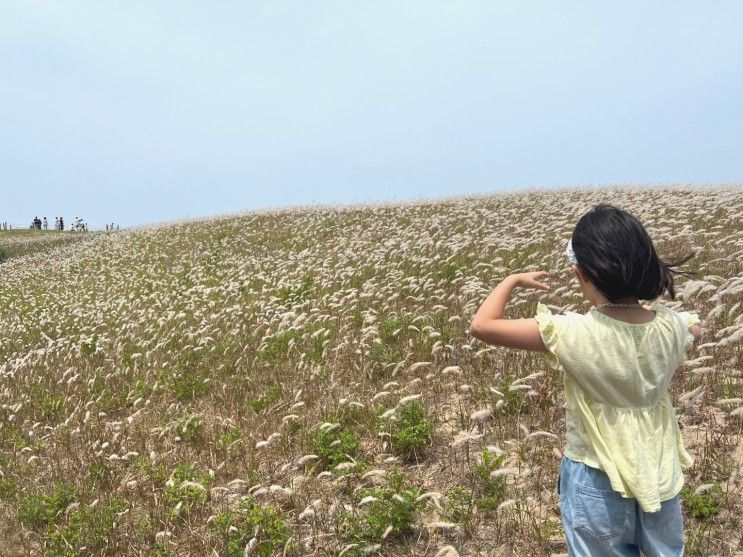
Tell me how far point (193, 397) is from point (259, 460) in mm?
3030

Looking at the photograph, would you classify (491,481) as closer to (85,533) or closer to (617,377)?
(617,377)

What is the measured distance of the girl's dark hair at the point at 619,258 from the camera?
228 centimetres

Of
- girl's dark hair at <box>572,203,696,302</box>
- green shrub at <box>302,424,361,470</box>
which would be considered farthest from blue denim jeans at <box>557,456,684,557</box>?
green shrub at <box>302,424,361,470</box>


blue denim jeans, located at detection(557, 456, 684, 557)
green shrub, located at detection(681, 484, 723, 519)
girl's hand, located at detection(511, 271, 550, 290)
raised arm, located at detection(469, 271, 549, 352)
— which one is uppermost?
girl's hand, located at detection(511, 271, 550, 290)

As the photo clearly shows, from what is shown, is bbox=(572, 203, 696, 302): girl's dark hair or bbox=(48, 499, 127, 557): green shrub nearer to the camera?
bbox=(572, 203, 696, 302): girl's dark hair

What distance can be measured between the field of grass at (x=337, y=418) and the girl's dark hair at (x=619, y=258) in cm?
222

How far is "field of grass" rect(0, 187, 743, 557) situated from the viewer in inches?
176

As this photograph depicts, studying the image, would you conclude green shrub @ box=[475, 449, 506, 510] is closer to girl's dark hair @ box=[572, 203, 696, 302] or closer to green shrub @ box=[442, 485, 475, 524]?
green shrub @ box=[442, 485, 475, 524]

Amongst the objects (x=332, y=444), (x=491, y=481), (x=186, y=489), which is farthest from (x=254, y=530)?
(x=491, y=481)

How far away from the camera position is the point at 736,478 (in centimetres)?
424

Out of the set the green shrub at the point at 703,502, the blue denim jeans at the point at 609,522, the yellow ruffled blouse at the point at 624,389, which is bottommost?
the green shrub at the point at 703,502

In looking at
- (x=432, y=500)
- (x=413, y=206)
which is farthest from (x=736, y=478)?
(x=413, y=206)

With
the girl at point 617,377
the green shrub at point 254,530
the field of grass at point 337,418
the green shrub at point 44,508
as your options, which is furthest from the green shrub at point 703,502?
the green shrub at point 44,508

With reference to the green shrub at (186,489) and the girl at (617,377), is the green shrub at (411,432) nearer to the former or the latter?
the green shrub at (186,489)
